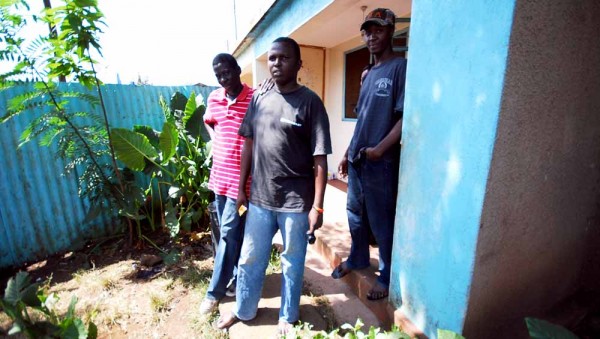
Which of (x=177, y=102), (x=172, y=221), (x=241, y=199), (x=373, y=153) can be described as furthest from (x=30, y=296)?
(x=177, y=102)

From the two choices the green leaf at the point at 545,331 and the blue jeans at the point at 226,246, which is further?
the blue jeans at the point at 226,246

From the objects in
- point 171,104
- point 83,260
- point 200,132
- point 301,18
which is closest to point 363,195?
point 200,132

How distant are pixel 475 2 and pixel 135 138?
10.7 ft

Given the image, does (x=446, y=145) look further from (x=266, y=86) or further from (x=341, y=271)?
(x=341, y=271)

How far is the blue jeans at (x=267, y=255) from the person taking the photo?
1865mm

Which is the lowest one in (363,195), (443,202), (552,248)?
(552,248)

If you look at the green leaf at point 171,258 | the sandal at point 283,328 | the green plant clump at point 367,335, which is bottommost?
the green leaf at point 171,258

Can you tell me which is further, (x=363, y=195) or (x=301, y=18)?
(x=301, y=18)

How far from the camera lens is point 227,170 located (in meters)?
2.32

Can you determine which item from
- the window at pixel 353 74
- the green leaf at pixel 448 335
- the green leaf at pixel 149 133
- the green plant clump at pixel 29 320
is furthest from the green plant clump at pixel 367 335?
the window at pixel 353 74

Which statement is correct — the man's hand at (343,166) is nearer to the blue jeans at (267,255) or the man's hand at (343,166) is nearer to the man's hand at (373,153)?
the man's hand at (373,153)

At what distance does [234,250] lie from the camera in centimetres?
234

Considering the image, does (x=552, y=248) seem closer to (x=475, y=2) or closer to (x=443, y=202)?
(x=443, y=202)

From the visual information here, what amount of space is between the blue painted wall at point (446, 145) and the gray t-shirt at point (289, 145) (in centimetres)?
55
